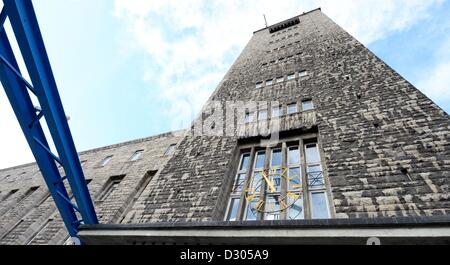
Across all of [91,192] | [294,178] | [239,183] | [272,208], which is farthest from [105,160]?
[294,178]

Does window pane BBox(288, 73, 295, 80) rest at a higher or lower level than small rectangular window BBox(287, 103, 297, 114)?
higher

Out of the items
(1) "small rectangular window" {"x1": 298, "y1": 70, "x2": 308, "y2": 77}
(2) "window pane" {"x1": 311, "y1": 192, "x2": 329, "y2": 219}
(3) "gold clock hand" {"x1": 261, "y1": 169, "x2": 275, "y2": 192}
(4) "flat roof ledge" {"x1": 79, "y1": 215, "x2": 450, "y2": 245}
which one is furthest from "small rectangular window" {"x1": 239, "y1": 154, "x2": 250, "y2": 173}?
(1) "small rectangular window" {"x1": 298, "y1": 70, "x2": 308, "y2": 77}

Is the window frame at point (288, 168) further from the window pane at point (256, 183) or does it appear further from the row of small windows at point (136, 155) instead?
the row of small windows at point (136, 155)

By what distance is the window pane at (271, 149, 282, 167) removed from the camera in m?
7.01

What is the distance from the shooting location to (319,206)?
5473 mm

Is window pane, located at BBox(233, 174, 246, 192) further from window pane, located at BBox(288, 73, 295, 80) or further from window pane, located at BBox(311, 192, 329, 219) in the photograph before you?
window pane, located at BBox(288, 73, 295, 80)

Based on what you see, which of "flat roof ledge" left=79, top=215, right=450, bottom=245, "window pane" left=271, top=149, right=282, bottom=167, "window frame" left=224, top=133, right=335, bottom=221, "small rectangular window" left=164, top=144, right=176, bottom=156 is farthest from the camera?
"small rectangular window" left=164, top=144, right=176, bottom=156

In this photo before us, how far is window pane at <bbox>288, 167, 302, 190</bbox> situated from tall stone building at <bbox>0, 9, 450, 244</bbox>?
3 cm

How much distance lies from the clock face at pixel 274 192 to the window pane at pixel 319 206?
11.1 inches

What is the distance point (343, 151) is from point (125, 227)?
5.31 m

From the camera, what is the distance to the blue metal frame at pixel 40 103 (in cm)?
398
